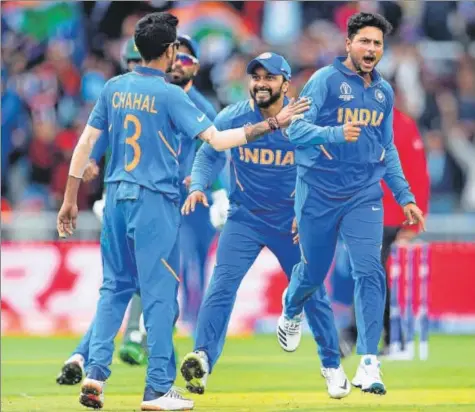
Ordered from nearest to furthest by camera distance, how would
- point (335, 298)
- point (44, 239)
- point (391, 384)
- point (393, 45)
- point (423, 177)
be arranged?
point (391, 384), point (423, 177), point (335, 298), point (44, 239), point (393, 45)

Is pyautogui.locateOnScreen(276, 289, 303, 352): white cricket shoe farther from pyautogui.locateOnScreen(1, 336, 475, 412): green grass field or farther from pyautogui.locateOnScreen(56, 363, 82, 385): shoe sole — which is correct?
pyautogui.locateOnScreen(56, 363, 82, 385): shoe sole

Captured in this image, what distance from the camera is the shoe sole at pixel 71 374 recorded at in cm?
1179

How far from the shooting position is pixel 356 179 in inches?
427

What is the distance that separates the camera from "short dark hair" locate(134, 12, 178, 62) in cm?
996

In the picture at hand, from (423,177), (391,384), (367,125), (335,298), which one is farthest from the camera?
(335,298)

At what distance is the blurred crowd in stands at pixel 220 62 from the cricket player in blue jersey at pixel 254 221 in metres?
9.49

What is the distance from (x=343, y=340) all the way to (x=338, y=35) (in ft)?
28.9

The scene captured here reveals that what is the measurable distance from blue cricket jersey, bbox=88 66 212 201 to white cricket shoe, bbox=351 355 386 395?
5.88 feet

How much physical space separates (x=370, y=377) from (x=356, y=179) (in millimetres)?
1387

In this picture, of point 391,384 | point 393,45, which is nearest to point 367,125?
point 391,384

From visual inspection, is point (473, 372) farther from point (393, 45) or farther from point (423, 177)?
point (393, 45)

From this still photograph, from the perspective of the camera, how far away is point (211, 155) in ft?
37.3

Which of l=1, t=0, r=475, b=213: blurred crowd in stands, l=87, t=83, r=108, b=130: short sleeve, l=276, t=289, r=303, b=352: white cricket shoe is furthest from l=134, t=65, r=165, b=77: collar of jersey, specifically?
l=1, t=0, r=475, b=213: blurred crowd in stands

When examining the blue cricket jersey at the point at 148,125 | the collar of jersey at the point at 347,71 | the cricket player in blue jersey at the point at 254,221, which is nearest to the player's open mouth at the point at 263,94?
the cricket player in blue jersey at the point at 254,221
